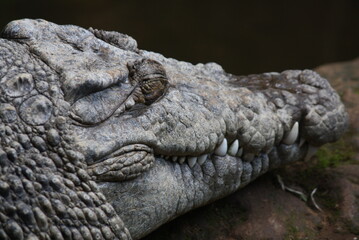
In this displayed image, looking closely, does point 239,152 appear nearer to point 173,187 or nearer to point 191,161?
point 191,161

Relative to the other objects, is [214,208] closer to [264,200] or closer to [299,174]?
[264,200]

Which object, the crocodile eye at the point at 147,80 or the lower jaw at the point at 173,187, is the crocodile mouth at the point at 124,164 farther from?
the crocodile eye at the point at 147,80

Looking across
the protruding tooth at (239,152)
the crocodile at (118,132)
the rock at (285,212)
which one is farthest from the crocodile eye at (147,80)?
the rock at (285,212)

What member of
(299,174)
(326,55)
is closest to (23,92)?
(299,174)

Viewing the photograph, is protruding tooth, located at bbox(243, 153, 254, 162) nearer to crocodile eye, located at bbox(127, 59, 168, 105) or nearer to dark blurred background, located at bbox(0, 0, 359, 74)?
crocodile eye, located at bbox(127, 59, 168, 105)

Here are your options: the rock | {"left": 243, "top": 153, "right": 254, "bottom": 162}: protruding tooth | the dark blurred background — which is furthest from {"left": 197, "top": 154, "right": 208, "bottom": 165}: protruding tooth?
the dark blurred background

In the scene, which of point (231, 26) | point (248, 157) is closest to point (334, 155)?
point (248, 157)
